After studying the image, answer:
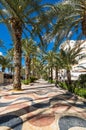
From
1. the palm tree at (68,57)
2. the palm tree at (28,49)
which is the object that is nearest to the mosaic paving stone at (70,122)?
the palm tree at (68,57)

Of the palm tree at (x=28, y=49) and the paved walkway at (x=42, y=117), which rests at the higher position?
the palm tree at (x=28, y=49)

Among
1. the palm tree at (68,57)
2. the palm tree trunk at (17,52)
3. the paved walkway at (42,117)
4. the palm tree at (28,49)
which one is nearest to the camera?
the paved walkway at (42,117)

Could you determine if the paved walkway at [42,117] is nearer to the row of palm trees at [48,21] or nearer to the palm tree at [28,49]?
the row of palm trees at [48,21]

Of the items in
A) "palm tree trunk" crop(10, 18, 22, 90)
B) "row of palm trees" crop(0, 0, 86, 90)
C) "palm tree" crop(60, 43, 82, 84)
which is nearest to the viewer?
"row of palm trees" crop(0, 0, 86, 90)

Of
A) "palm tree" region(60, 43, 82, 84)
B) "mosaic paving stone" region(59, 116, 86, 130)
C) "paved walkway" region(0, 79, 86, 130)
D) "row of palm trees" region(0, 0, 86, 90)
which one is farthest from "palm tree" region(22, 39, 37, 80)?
"mosaic paving stone" region(59, 116, 86, 130)

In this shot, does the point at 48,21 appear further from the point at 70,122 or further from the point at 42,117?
the point at 70,122

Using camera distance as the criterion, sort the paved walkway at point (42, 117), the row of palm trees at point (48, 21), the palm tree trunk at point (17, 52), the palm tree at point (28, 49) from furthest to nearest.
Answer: the palm tree at point (28, 49) → the palm tree trunk at point (17, 52) → the row of palm trees at point (48, 21) → the paved walkway at point (42, 117)

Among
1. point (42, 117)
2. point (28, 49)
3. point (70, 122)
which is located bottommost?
point (70, 122)

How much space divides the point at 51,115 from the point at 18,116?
130 cm

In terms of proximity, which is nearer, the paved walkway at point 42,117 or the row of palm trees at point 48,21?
the paved walkway at point 42,117

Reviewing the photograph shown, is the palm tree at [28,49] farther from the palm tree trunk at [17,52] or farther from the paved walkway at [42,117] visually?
the paved walkway at [42,117]

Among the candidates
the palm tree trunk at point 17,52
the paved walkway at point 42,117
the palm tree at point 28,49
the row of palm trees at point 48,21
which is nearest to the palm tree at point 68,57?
the row of palm trees at point 48,21

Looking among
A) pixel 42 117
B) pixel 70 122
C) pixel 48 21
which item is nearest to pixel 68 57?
pixel 48 21

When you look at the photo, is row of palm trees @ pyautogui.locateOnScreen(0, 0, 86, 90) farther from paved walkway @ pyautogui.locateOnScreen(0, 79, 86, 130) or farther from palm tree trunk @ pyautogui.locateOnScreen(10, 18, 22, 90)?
paved walkway @ pyautogui.locateOnScreen(0, 79, 86, 130)
